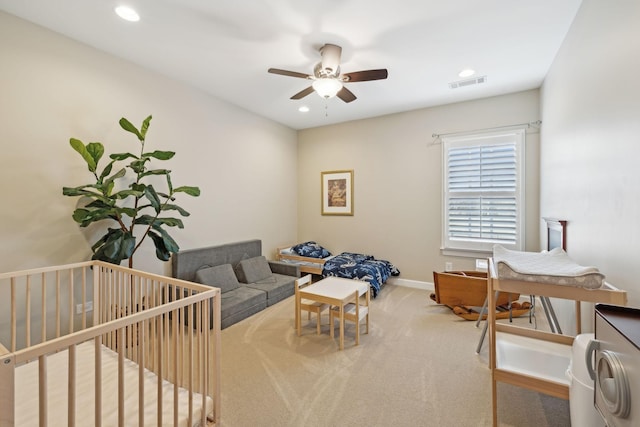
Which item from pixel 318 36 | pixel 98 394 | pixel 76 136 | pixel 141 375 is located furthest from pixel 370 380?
pixel 76 136

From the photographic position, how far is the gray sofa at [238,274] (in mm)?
3326

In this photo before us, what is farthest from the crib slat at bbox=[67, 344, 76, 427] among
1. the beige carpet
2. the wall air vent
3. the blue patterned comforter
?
the wall air vent

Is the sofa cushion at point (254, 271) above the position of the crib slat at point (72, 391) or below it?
below

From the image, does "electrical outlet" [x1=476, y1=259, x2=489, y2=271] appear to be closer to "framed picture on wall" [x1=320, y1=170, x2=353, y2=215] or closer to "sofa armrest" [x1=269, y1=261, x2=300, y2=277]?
"framed picture on wall" [x1=320, y1=170, x2=353, y2=215]

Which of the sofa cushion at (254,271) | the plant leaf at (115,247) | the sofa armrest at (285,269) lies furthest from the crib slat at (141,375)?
the sofa armrest at (285,269)

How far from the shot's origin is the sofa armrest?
438cm

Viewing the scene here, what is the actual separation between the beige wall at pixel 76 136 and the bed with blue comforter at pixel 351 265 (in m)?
1.34

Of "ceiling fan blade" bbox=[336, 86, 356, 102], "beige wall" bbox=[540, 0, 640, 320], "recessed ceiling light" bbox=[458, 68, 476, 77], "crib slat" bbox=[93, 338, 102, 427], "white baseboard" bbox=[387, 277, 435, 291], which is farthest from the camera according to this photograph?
"white baseboard" bbox=[387, 277, 435, 291]

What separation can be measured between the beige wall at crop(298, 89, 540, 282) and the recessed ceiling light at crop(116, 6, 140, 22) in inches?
Answer: 134

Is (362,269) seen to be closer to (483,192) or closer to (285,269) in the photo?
(285,269)

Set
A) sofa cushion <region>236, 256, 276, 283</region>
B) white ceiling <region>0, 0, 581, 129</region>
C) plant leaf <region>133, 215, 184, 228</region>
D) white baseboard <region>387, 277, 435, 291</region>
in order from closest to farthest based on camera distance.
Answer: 1. white ceiling <region>0, 0, 581, 129</region>
2. plant leaf <region>133, 215, 184, 228</region>
3. sofa cushion <region>236, 256, 276, 283</region>
4. white baseboard <region>387, 277, 435, 291</region>

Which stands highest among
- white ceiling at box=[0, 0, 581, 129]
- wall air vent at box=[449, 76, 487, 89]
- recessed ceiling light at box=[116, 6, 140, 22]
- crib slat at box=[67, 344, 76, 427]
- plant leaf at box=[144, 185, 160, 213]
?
wall air vent at box=[449, 76, 487, 89]

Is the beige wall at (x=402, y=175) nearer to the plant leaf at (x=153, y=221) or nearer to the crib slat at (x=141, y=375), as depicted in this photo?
the plant leaf at (x=153, y=221)

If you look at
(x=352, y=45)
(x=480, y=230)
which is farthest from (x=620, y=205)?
(x=480, y=230)
